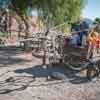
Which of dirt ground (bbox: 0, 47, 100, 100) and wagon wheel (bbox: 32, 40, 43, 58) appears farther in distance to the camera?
wagon wheel (bbox: 32, 40, 43, 58)

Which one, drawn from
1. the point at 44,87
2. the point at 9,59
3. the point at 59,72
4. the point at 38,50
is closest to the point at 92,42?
the point at 59,72

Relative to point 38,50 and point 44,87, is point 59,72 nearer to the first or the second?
point 44,87

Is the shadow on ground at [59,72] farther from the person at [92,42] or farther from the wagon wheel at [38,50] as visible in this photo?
the wagon wheel at [38,50]

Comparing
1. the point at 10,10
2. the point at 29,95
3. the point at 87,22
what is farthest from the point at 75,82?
the point at 10,10

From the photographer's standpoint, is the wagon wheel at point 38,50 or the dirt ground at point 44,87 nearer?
the dirt ground at point 44,87

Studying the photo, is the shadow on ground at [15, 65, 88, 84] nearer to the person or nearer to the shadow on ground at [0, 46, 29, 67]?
the person

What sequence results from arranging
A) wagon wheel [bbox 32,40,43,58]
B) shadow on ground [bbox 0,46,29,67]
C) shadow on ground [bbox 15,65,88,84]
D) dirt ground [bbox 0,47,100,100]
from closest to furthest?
dirt ground [bbox 0,47,100,100]
shadow on ground [bbox 15,65,88,84]
shadow on ground [bbox 0,46,29,67]
wagon wheel [bbox 32,40,43,58]

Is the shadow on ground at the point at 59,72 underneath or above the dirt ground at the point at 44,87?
above

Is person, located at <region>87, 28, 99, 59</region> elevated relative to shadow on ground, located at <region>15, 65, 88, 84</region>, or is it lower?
elevated

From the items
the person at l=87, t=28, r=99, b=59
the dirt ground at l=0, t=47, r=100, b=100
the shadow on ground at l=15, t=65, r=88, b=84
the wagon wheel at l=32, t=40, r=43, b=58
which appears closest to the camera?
the dirt ground at l=0, t=47, r=100, b=100

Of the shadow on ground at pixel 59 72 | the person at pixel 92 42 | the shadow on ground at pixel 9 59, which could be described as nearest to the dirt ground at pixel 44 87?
the shadow on ground at pixel 59 72

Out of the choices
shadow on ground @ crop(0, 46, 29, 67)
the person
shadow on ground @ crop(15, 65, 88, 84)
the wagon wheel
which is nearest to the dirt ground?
shadow on ground @ crop(15, 65, 88, 84)

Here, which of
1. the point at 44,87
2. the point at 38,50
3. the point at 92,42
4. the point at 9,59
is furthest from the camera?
the point at 38,50

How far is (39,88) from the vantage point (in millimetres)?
9328
